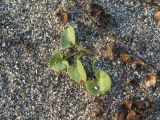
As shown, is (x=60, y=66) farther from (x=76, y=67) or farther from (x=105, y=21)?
(x=105, y=21)

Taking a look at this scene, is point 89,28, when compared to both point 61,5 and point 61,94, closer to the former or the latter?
point 61,5

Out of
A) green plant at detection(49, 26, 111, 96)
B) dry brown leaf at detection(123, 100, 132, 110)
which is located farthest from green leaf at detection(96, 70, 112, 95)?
dry brown leaf at detection(123, 100, 132, 110)

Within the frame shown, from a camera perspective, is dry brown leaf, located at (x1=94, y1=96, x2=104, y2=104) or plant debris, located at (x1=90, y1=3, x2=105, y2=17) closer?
dry brown leaf, located at (x1=94, y1=96, x2=104, y2=104)

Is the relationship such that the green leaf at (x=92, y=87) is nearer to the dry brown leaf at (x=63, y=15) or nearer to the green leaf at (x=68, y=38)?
the green leaf at (x=68, y=38)

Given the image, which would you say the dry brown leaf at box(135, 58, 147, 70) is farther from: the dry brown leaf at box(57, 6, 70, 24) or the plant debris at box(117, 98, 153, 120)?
the dry brown leaf at box(57, 6, 70, 24)

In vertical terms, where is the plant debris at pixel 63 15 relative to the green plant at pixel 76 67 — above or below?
above

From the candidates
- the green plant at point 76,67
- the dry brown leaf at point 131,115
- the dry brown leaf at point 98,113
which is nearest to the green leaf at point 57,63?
the green plant at point 76,67

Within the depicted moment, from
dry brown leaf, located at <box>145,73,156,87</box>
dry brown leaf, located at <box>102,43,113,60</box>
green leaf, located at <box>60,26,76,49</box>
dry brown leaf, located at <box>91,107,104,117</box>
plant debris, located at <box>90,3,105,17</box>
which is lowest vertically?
dry brown leaf, located at <box>91,107,104,117</box>
